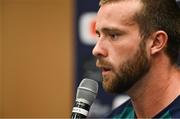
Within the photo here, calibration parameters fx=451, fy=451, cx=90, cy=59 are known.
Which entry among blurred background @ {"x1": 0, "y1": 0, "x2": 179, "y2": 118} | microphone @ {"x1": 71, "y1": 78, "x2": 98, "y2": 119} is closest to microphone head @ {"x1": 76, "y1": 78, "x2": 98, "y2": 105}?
microphone @ {"x1": 71, "y1": 78, "x2": 98, "y2": 119}

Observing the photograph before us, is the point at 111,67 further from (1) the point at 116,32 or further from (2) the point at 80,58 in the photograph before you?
(2) the point at 80,58

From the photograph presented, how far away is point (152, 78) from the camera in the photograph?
4.25 feet

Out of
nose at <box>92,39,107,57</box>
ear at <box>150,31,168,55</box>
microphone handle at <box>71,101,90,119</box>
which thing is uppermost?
ear at <box>150,31,168,55</box>

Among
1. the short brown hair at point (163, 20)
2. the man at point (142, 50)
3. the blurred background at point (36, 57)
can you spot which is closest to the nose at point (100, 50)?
the man at point (142, 50)

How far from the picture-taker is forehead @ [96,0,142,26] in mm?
1271

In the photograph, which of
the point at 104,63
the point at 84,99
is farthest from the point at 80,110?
the point at 104,63

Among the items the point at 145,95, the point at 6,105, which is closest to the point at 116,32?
the point at 145,95

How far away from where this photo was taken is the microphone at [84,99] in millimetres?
1142

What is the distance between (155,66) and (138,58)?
6cm

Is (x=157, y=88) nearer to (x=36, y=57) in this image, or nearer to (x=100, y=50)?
(x=100, y=50)

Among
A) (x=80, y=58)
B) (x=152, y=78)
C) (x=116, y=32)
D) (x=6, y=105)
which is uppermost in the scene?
(x=116, y=32)

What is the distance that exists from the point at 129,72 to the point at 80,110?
0.21 metres

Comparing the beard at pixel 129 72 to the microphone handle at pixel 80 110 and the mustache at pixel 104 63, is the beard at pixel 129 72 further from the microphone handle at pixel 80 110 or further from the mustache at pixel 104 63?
the microphone handle at pixel 80 110

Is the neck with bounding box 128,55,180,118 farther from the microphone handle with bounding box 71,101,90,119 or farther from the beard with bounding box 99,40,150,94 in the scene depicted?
the microphone handle with bounding box 71,101,90,119
